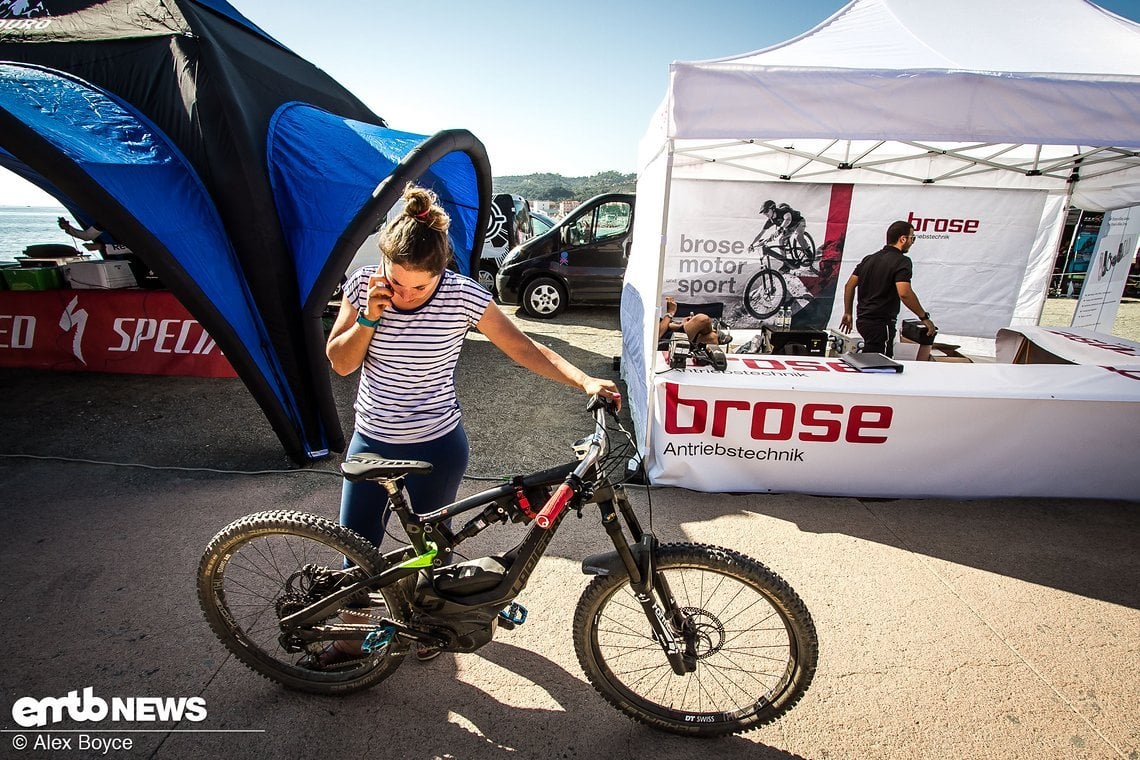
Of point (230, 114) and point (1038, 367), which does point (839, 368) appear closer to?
point (1038, 367)

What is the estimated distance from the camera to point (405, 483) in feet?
6.61

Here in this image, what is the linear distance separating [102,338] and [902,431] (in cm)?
807

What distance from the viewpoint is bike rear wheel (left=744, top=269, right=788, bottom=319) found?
8.56 m

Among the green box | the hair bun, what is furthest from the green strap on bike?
the green box

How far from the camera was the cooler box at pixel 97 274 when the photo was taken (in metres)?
5.73

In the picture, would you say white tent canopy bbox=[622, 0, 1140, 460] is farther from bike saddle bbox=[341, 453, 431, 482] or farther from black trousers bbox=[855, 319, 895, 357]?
bike saddle bbox=[341, 453, 431, 482]

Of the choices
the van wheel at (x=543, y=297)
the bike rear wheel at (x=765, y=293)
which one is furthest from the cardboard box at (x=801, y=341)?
the van wheel at (x=543, y=297)

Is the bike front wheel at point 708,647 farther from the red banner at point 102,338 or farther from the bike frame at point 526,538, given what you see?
the red banner at point 102,338

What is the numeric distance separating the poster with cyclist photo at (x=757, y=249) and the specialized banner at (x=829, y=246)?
16mm

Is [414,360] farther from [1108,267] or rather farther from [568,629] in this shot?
[1108,267]

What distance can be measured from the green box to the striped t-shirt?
6.47 meters

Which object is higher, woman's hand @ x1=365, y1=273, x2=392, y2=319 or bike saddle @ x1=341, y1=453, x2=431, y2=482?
woman's hand @ x1=365, y1=273, x2=392, y2=319

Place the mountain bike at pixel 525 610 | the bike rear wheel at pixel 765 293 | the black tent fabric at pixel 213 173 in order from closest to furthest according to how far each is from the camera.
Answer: the mountain bike at pixel 525 610
the black tent fabric at pixel 213 173
the bike rear wheel at pixel 765 293

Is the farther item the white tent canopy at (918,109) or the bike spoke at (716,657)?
the white tent canopy at (918,109)
